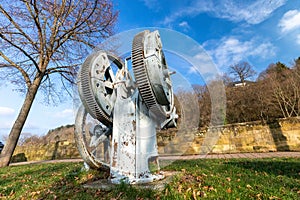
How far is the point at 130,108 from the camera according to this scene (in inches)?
125

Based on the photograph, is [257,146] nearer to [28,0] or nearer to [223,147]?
[223,147]

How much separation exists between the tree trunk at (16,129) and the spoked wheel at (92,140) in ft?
26.5

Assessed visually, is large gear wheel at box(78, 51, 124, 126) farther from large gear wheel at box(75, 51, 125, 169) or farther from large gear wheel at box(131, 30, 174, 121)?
large gear wheel at box(131, 30, 174, 121)

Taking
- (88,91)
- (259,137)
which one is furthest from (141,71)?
(259,137)

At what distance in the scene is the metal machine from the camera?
2.69 meters

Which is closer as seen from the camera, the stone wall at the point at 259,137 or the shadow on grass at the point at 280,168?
the shadow on grass at the point at 280,168

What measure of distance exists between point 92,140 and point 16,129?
846 cm

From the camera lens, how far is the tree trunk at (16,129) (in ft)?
31.7

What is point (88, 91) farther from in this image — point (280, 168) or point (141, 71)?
point (280, 168)

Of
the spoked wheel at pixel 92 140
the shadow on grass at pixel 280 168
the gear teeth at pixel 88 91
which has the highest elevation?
the gear teeth at pixel 88 91

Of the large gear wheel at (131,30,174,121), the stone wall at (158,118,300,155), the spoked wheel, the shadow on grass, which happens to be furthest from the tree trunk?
the shadow on grass

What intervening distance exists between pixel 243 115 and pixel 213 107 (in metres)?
17.4

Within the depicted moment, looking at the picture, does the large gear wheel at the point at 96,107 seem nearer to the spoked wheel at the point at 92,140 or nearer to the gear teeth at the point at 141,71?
the spoked wheel at the point at 92,140

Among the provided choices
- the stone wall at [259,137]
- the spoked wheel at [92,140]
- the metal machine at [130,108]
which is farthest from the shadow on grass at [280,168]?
the spoked wheel at [92,140]
